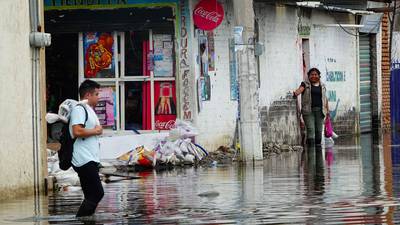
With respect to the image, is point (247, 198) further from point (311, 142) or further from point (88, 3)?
point (311, 142)

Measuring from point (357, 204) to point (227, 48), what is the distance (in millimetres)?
12436

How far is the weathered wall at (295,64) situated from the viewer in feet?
90.5

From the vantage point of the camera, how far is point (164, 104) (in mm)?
24562

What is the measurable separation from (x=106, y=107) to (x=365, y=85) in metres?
11.8

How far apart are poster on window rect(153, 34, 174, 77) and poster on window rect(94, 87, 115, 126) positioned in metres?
1.11

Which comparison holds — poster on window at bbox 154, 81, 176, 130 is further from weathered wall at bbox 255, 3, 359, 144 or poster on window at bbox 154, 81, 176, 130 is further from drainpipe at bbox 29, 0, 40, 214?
drainpipe at bbox 29, 0, 40, 214

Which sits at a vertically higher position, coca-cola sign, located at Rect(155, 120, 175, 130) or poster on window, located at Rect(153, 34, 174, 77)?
poster on window, located at Rect(153, 34, 174, 77)

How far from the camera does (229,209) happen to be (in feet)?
43.7

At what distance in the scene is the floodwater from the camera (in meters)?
12.4

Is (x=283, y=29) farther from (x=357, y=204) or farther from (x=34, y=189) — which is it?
(x=357, y=204)

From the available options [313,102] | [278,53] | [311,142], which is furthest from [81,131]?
[311,142]

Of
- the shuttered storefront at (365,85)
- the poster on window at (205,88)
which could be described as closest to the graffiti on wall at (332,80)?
the shuttered storefront at (365,85)

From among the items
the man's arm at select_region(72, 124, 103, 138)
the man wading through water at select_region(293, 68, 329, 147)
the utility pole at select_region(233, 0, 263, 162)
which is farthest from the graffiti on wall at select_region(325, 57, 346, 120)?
the man's arm at select_region(72, 124, 103, 138)

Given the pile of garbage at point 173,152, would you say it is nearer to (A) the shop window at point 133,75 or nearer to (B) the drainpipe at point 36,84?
(A) the shop window at point 133,75
